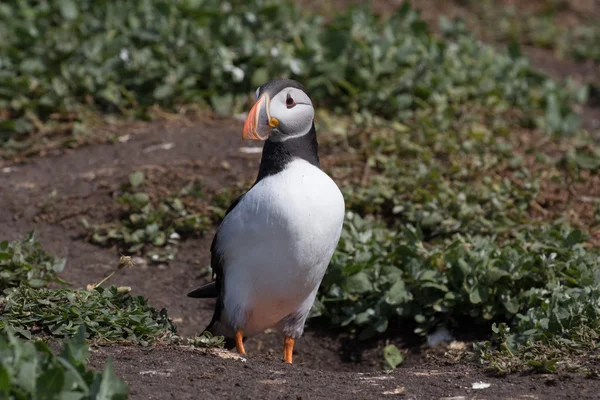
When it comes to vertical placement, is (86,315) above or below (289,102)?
below

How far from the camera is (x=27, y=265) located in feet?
15.9

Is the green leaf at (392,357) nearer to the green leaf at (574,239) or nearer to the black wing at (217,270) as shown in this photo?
the black wing at (217,270)

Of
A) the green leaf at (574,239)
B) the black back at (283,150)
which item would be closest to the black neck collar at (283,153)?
the black back at (283,150)

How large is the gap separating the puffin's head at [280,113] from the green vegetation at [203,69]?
11.0 feet

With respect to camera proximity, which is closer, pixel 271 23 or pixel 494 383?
pixel 494 383

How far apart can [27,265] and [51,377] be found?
2087mm

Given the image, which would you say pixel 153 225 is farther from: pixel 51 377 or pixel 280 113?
pixel 51 377

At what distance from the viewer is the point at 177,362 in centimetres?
389

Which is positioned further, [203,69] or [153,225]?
[203,69]

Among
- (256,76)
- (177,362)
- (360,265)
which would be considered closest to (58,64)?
(256,76)

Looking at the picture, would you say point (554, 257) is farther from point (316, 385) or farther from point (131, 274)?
point (131, 274)

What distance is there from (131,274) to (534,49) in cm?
644

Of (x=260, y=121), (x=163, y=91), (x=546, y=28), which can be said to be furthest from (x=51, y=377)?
(x=546, y=28)

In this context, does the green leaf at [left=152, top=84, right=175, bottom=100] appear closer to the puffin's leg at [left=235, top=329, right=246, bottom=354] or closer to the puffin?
the puffin
